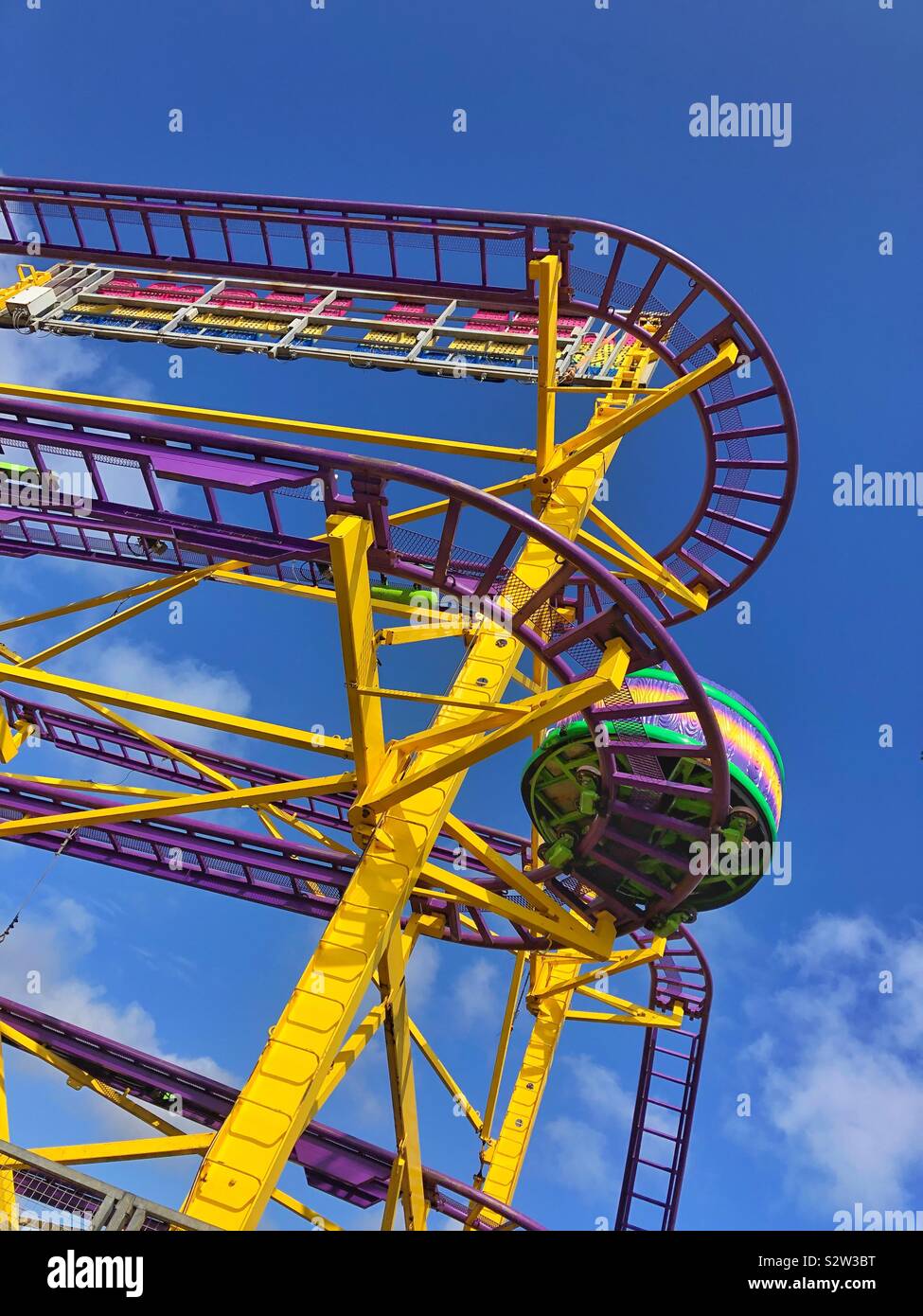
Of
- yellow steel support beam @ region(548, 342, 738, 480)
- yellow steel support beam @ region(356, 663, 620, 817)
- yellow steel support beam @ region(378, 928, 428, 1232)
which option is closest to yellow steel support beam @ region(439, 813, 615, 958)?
yellow steel support beam @ region(378, 928, 428, 1232)

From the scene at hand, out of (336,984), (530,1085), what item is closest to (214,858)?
(336,984)

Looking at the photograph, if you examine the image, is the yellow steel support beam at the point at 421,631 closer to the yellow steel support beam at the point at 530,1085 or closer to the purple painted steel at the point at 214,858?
the purple painted steel at the point at 214,858

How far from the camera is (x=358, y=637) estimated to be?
8.98m

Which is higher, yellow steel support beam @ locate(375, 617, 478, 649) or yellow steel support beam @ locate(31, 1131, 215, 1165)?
yellow steel support beam @ locate(375, 617, 478, 649)

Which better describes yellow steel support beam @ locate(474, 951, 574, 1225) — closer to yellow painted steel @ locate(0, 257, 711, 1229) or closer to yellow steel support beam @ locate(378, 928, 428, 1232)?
yellow painted steel @ locate(0, 257, 711, 1229)

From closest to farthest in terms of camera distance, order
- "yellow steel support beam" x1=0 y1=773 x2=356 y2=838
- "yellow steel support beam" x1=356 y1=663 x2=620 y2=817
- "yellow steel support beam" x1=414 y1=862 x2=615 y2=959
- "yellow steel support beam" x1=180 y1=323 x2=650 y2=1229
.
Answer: "yellow steel support beam" x1=180 y1=323 x2=650 y2=1229
"yellow steel support beam" x1=356 y1=663 x2=620 y2=817
"yellow steel support beam" x1=0 y1=773 x2=356 y2=838
"yellow steel support beam" x1=414 y1=862 x2=615 y2=959

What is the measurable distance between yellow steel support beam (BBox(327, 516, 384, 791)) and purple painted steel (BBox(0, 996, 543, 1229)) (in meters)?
6.56

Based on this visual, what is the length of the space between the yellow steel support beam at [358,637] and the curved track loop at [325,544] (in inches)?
15.6

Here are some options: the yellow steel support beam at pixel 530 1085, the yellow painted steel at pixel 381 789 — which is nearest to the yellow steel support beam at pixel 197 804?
the yellow painted steel at pixel 381 789

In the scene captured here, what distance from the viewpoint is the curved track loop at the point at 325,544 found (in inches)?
339

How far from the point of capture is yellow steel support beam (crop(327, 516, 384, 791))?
27.7 feet

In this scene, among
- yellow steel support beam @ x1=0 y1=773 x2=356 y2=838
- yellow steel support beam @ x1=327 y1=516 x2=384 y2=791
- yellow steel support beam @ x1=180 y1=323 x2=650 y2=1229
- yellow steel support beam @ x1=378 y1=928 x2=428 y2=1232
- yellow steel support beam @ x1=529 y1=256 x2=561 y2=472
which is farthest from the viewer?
yellow steel support beam @ x1=529 y1=256 x2=561 y2=472
